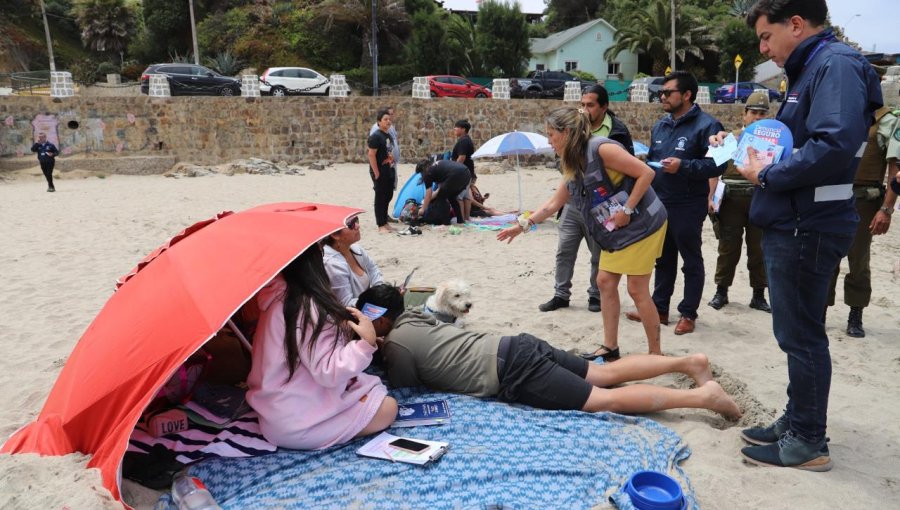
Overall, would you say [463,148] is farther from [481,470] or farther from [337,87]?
[337,87]

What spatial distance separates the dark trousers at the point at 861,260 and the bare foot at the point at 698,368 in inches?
69.7

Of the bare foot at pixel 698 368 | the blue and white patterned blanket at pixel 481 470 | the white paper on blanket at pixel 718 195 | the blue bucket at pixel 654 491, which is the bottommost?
the blue and white patterned blanket at pixel 481 470

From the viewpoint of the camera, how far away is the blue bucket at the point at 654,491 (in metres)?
2.41

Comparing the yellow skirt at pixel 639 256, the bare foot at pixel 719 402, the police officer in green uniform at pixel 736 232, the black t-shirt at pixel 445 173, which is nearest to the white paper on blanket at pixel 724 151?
the yellow skirt at pixel 639 256

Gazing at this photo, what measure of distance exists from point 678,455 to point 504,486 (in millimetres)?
867

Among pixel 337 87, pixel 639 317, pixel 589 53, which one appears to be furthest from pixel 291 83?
pixel 589 53

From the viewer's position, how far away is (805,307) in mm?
2611

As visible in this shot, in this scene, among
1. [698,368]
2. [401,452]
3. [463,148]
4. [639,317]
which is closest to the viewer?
[401,452]

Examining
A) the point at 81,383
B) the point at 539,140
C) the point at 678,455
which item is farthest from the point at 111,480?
the point at 539,140

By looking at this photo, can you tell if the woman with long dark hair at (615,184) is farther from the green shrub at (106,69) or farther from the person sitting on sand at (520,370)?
the green shrub at (106,69)

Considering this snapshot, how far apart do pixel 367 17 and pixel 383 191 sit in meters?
27.6

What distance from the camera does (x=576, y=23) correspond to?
53719 millimetres

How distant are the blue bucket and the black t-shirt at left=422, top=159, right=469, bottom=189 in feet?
22.7

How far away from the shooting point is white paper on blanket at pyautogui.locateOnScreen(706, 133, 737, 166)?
13.1 feet
